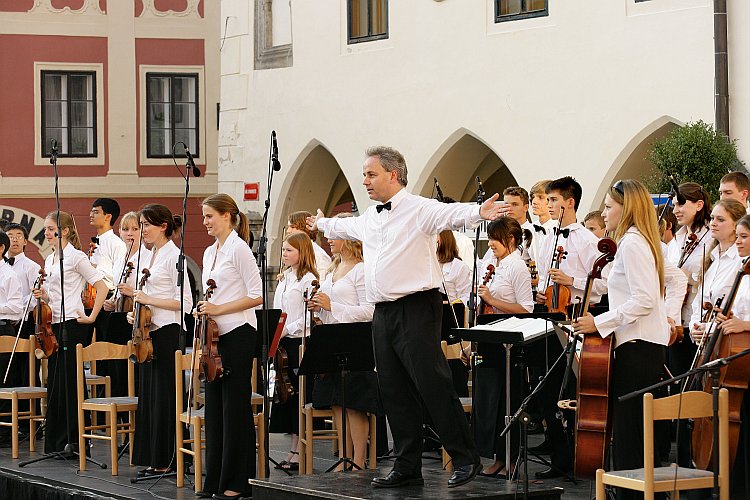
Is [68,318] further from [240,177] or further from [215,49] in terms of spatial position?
[215,49]

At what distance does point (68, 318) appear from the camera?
37.3 ft

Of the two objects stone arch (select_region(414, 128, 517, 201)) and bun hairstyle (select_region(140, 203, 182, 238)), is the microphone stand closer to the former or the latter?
bun hairstyle (select_region(140, 203, 182, 238))

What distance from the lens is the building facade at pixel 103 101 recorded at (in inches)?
954

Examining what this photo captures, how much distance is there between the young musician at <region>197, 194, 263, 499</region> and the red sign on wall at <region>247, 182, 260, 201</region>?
12051mm

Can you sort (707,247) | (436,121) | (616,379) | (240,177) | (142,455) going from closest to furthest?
(616,379) < (707,247) < (142,455) < (436,121) < (240,177)

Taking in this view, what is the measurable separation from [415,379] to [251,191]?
1391 cm

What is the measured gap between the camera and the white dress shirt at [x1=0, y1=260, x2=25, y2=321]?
1232 centimetres

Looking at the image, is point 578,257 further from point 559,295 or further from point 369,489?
point 369,489

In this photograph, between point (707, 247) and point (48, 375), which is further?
point (48, 375)

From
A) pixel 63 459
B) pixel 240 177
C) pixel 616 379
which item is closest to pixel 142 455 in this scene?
pixel 63 459

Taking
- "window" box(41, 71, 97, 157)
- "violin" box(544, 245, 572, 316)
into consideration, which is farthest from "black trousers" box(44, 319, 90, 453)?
"window" box(41, 71, 97, 157)

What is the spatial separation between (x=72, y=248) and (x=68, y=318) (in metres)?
0.61

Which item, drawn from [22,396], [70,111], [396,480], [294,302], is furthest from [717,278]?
[70,111]

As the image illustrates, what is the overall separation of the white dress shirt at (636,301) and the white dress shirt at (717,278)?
2.50 ft
